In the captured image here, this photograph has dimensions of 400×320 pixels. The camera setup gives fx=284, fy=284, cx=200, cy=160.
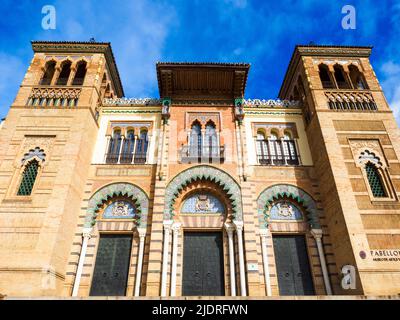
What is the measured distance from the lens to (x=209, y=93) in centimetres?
1250

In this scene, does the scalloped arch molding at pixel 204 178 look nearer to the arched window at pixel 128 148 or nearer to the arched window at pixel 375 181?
the arched window at pixel 128 148

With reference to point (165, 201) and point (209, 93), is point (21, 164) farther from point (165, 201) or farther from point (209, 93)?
point (209, 93)

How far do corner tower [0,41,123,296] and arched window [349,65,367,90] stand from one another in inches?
432

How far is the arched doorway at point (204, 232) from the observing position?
356 inches

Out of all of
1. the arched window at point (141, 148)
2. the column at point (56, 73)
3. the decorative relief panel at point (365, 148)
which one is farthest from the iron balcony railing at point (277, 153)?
the column at point (56, 73)

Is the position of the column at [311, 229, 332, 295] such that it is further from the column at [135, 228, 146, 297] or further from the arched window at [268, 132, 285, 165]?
the column at [135, 228, 146, 297]

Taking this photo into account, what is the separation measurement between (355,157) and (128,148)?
8565mm

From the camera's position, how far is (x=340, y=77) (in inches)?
540

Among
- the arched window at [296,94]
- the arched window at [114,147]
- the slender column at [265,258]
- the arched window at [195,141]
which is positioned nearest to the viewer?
the slender column at [265,258]

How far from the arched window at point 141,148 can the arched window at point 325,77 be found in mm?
8397

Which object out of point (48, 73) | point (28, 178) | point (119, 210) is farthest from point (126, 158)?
point (48, 73)
